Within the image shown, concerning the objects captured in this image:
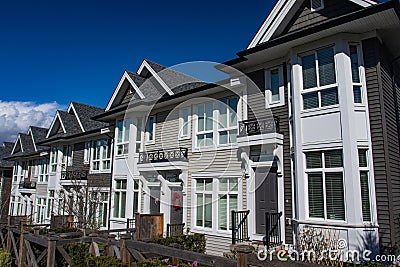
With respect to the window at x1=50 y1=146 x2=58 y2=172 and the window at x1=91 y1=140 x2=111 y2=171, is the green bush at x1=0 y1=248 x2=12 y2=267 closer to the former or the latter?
the window at x1=91 y1=140 x2=111 y2=171

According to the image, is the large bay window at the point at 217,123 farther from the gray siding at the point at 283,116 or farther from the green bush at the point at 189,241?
the green bush at the point at 189,241

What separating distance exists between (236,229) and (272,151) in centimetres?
296

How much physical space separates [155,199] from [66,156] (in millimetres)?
11157

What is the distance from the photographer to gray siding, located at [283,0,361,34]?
28.8 ft

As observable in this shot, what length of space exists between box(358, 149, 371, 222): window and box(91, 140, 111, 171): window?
45.6 feet

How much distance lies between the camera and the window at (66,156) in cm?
2188

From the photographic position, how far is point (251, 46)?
10.5 metres

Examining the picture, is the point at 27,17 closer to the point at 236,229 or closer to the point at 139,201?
the point at 139,201

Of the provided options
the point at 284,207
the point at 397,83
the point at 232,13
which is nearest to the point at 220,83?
the point at 232,13

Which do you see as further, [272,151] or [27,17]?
[27,17]

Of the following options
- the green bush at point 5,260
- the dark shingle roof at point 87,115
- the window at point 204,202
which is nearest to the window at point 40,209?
the dark shingle roof at point 87,115

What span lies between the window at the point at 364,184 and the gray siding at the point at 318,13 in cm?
411

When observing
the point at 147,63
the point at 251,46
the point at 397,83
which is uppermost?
the point at 147,63

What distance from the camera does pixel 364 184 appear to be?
786 cm
